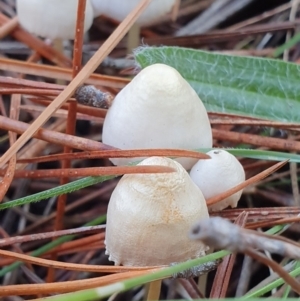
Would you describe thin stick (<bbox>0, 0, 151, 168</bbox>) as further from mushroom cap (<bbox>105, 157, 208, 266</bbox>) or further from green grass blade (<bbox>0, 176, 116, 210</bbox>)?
mushroom cap (<bbox>105, 157, 208, 266</bbox>)

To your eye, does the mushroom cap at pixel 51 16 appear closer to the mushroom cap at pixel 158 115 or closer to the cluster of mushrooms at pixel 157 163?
the cluster of mushrooms at pixel 157 163

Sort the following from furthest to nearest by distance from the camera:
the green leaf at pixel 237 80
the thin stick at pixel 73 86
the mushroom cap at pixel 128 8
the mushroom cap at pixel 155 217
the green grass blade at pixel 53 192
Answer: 1. the mushroom cap at pixel 128 8
2. the green leaf at pixel 237 80
3. the thin stick at pixel 73 86
4. the green grass blade at pixel 53 192
5. the mushroom cap at pixel 155 217

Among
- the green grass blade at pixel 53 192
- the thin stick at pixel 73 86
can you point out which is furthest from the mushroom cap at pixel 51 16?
the green grass blade at pixel 53 192

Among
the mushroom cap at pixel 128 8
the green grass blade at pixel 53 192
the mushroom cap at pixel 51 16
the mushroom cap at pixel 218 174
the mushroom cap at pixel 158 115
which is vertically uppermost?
the mushroom cap at pixel 128 8

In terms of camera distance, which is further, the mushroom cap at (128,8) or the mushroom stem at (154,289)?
the mushroom cap at (128,8)

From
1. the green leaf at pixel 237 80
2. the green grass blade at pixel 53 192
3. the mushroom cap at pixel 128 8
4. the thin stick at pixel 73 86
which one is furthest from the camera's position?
the mushroom cap at pixel 128 8

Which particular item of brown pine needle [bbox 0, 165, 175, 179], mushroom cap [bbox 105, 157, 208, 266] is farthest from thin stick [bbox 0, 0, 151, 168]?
mushroom cap [bbox 105, 157, 208, 266]

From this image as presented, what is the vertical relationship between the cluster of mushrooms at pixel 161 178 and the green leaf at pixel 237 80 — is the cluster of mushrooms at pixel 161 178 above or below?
below
